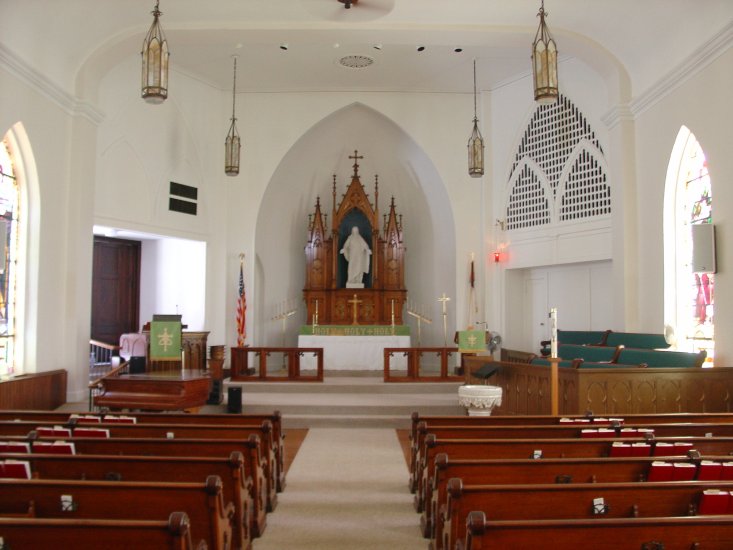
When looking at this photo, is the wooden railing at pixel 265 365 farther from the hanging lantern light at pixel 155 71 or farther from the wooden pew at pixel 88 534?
the wooden pew at pixel 88 534

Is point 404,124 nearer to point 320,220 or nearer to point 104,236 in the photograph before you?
point 320,220

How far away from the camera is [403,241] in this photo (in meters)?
15.2

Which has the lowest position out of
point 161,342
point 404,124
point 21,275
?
point 161,342

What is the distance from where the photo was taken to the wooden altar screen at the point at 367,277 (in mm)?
14320

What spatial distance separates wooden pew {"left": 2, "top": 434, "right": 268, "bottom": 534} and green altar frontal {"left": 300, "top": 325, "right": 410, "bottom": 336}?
8782mm

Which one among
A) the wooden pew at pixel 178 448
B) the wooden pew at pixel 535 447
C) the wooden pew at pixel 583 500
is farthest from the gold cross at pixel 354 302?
the wooden pew at pixel 583 500

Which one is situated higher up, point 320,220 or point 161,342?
point 320,220

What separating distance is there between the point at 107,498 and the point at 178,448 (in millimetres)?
1177

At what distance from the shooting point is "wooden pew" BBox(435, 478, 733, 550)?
295 centimetres

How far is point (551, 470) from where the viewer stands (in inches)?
138

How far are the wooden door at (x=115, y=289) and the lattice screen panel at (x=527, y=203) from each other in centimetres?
808

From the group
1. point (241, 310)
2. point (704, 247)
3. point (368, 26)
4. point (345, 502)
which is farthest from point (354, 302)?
point (345, 502)

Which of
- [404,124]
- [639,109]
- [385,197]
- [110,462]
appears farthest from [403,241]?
[110,462]

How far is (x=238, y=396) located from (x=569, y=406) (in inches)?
174
